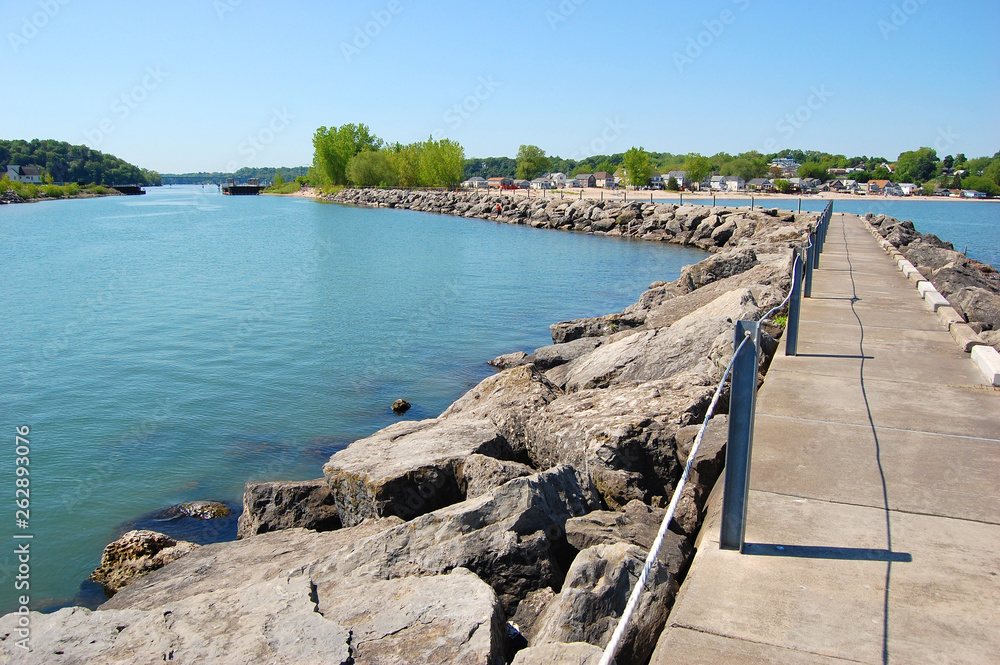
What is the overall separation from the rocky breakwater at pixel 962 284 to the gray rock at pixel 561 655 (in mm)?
7852

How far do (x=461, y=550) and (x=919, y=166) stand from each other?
644ft

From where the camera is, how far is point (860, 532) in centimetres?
445

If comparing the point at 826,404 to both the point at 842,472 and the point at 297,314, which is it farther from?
the point at 297,314

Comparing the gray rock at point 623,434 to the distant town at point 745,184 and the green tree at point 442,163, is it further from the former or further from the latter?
the distant town at point 745,184

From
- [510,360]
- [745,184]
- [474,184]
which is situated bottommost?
[510,360]

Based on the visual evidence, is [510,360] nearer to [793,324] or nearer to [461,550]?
[793,324]

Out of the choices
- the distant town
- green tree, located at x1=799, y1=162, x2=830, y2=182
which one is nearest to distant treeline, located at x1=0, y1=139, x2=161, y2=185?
the distant town

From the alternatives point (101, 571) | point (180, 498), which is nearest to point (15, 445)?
point (180, 498)

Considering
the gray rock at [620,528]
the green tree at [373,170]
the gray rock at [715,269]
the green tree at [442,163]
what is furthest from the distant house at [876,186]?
the gray rock at [620,528]

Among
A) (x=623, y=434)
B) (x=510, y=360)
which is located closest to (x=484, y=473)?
(x=623, y=434)

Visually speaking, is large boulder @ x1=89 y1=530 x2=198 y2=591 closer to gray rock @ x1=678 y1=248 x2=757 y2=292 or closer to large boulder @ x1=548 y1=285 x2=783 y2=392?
large boulder @ x1=548 y1=285 x2=783 y2=392

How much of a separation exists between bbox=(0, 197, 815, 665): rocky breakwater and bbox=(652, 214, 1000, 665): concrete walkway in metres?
0.42

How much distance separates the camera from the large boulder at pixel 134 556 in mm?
6793

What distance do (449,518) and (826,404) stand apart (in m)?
3.93
